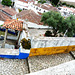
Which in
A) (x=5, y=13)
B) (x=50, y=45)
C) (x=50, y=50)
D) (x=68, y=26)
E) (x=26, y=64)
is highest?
(x=68, y=26)

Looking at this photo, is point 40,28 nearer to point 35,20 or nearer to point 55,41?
point 35,20

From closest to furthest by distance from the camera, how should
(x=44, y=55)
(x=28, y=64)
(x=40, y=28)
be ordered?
Result: 1. (x=28, y=64)
2. (x=44, y=55)
3. (x=40, y=28)

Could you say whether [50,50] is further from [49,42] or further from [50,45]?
[49,42]

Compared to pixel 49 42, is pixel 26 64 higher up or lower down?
lower down

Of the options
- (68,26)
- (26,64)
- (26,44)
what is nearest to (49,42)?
(26,44)

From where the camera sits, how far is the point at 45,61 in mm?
6992

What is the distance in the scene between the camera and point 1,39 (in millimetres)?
11195

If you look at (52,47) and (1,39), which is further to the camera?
(1,39)

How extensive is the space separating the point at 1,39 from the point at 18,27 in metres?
4.10

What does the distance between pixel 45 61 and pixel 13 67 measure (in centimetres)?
236

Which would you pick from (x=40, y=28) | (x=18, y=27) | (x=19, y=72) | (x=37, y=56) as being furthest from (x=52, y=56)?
(x=40, y=28)

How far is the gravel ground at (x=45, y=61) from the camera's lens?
21.0 feet

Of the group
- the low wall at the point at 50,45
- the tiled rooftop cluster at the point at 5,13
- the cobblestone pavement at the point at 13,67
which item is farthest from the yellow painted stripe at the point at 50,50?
the tiled rooftop cluster at the point at 5,13

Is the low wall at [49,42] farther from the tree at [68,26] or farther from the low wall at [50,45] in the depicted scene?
the tree at [68,26]
